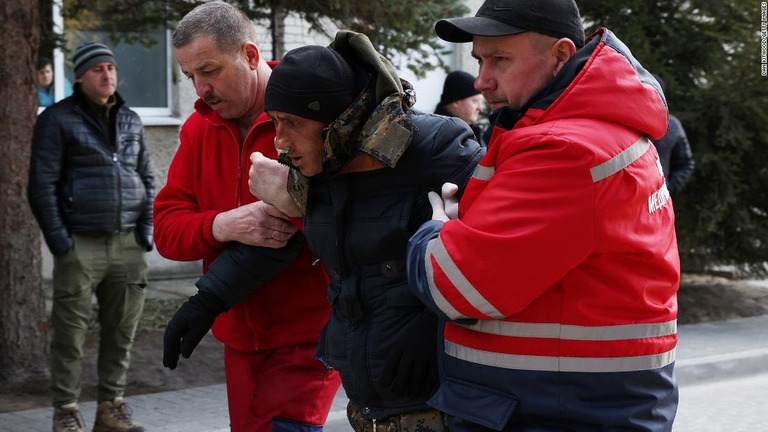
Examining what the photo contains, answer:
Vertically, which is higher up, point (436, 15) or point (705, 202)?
point (436, 15)

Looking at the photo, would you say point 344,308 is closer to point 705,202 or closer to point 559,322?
point 559,322

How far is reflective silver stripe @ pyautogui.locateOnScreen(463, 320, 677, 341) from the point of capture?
241cm

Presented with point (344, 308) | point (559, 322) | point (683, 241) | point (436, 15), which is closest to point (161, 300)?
point (436, 15)

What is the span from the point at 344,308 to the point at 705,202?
300 inches

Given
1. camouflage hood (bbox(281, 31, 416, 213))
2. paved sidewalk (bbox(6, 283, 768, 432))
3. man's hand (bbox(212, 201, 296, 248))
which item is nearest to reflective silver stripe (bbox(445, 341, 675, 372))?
camouflage hood (bbox(281, 31, 416, 213))

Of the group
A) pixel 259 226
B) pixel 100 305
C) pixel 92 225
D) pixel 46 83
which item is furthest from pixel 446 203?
pixel 46 83

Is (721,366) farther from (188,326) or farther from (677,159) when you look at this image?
(188,326)

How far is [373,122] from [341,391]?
15.0ft

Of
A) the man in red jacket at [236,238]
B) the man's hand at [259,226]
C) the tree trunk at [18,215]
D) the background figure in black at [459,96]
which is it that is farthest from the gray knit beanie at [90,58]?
the man's hand at [259,226]

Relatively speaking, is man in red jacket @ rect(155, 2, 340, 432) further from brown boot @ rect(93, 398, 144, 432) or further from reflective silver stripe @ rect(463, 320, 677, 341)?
brown boot @ rect(93, 398, 144, 432)

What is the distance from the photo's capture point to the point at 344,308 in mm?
3033

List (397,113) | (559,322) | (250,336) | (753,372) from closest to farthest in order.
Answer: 1. (559,322)
2. (397,113)
3. (250,336)
4. (753,372)

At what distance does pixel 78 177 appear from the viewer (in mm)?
6203

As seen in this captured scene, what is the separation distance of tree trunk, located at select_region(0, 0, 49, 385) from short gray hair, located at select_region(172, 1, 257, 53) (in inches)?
156
